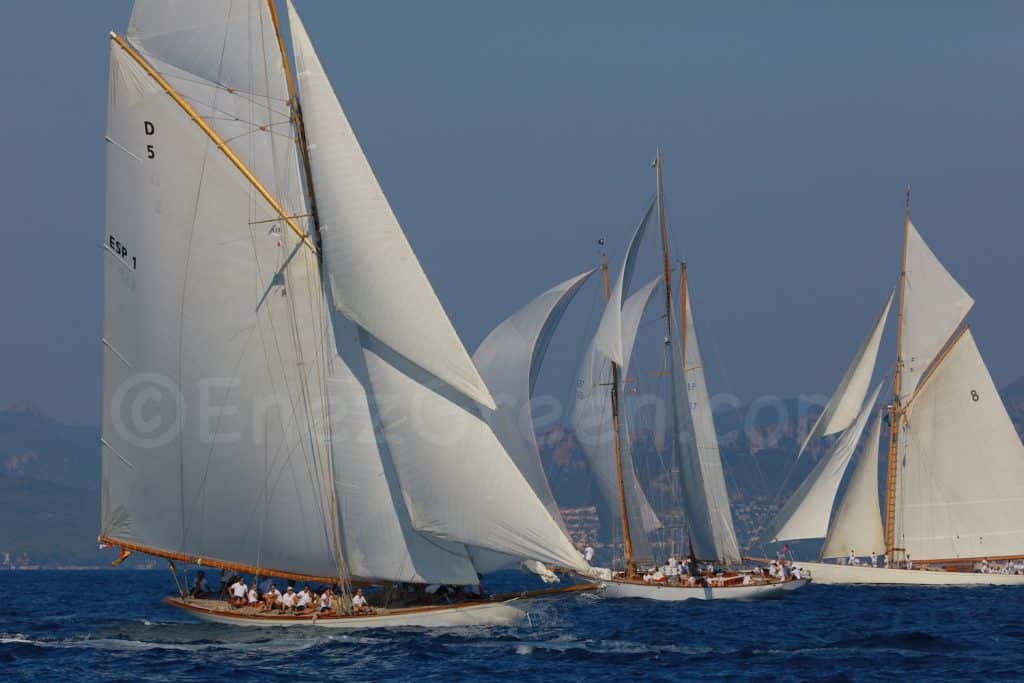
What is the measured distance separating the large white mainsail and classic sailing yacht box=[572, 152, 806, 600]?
27.5 meters

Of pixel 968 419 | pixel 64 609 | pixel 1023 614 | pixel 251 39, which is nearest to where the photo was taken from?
pixel 251 39

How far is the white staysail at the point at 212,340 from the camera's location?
52406 mm

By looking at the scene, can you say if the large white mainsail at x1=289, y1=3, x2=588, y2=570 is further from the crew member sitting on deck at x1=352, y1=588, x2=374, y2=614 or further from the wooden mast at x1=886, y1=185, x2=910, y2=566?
the wooden mast at x1=886, y1=185, x2=910, y2=566

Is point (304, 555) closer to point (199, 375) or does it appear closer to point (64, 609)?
point (199, 375)

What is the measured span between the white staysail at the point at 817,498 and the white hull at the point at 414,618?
130ft

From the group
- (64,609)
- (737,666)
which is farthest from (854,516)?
(737,666)

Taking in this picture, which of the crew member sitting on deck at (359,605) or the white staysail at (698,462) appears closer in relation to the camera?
the crew member sitting on deck at (359,605)

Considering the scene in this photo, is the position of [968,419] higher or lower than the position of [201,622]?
higher

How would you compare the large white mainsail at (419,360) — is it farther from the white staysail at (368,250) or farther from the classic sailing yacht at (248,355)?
the classic sailing yacht at (248,355)

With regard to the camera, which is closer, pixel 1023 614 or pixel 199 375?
pixel 199 375

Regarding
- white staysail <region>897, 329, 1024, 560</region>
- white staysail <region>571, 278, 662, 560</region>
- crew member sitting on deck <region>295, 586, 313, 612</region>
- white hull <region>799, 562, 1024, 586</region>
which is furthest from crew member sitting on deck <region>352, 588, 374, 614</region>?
white staysail <region>897, 329, 1024, 560</region>

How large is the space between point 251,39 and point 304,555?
52.3 ft

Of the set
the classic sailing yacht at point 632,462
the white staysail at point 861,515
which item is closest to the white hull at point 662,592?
the classic sailing yacht at point 632,462

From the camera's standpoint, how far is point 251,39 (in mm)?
51969
